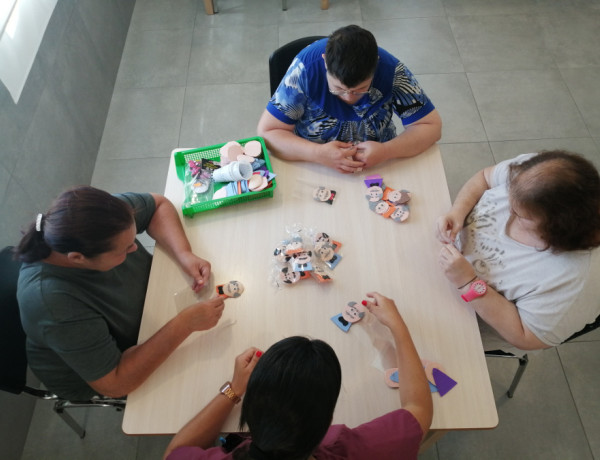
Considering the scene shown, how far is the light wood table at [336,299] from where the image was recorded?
1137mm

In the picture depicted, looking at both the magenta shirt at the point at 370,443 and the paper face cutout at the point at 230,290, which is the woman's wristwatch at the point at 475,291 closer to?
the magenta shirt at the point at 370,443

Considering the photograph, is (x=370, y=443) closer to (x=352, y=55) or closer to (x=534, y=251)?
(x=534, y=251)

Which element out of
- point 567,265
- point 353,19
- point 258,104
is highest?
point 567,265

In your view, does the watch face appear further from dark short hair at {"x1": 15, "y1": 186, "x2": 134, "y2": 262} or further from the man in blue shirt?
dark short hair at {"x1": 15, "y1": 186, "x2": 134, "y2": 262}

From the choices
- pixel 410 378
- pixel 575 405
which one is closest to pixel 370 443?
pixel 410 378

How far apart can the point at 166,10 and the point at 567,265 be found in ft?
11.8

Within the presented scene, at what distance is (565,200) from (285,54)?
1.23 metres

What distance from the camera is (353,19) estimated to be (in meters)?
3.36

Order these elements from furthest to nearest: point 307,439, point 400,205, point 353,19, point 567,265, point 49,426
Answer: point 353,19, point 49,426, point 400,205, point 567,265, point 307,439

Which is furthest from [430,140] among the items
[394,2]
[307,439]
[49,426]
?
[394,2]

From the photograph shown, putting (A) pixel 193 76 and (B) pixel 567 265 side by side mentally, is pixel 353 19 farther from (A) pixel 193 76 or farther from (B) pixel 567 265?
(B) pixel 567 265

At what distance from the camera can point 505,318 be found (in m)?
1.21

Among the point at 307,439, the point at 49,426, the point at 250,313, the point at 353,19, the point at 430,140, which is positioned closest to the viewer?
the point at 307,439

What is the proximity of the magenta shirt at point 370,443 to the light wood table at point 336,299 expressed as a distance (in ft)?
0.33
